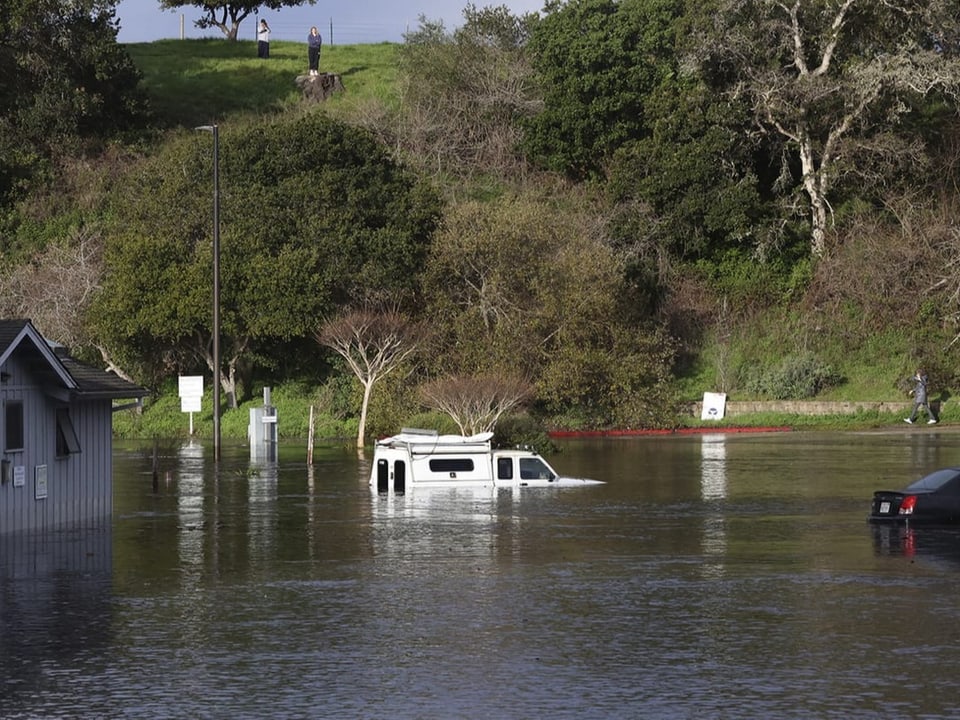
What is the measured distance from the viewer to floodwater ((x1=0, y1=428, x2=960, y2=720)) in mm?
13367

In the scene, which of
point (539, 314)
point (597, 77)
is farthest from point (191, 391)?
point (597, 77)

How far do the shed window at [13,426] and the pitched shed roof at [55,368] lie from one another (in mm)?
811

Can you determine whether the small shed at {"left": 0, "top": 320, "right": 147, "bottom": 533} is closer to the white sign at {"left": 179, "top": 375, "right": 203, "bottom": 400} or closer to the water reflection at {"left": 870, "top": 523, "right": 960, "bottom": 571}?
the water reflection at {"left": 870, "top": 523, "right": 960, "bottom": 571}

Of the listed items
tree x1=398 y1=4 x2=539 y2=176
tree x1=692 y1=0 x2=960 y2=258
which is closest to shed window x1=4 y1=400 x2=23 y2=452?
tree x1=692 y1=0 x2=960 y2=258

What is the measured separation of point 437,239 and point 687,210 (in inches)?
500

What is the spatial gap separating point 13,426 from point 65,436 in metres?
1.80

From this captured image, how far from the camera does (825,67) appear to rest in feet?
216

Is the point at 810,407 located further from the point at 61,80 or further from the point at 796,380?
the point at 61,80

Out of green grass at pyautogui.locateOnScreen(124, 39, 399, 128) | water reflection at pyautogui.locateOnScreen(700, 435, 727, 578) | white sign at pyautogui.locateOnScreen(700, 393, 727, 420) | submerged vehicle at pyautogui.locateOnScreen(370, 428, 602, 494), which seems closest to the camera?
water reflection at pyautogui.locateOnScreen(700, 435, 727, 578)

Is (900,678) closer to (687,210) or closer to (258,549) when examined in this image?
(258,549)

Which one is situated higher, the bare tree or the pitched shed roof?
the pitched shed roof

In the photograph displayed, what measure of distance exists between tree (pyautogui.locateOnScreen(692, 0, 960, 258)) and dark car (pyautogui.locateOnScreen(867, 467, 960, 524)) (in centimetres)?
3968

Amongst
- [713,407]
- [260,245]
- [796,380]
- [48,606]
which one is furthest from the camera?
[796,380]

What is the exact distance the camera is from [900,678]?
13969 millimetres
